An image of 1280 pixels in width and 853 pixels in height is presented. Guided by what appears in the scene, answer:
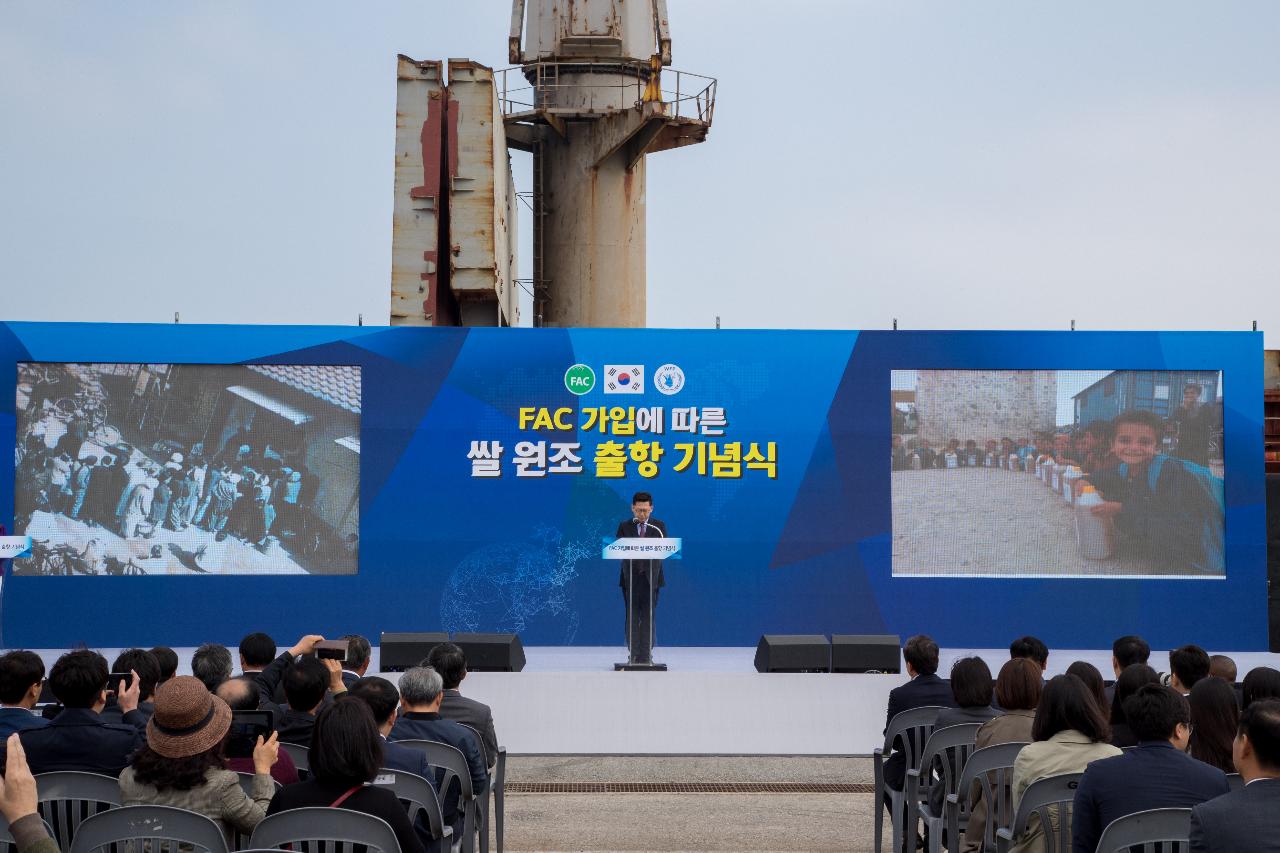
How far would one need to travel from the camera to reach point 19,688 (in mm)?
4273

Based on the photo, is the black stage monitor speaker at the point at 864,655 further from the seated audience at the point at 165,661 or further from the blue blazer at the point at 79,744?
the blue blazer at the point at 79,744

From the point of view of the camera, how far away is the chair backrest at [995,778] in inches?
166

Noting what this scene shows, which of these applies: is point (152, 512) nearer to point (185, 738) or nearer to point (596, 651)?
point (596, 651)

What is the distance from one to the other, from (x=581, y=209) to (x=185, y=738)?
13314 mm

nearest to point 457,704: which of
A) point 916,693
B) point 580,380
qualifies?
point 916,693

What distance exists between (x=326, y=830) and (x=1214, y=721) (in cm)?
227

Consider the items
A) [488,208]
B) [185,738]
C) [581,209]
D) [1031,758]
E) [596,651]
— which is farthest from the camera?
[581,209]

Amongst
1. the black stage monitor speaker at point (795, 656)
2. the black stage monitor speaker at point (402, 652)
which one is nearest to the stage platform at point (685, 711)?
the black stage monitor speaker at point (795, 656)

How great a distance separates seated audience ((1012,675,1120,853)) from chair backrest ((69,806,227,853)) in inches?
80.8

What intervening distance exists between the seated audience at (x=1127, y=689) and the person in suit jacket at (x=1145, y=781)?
0.99 m

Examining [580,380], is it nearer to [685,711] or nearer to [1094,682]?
[685,711]

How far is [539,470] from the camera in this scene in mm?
11891

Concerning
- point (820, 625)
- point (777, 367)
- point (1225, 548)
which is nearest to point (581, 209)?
point (777, 367)

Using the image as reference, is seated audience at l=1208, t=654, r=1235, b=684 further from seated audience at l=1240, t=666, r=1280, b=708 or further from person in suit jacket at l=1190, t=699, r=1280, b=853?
person in suit jacket at l=1190, t=699, r=1280, b=853
